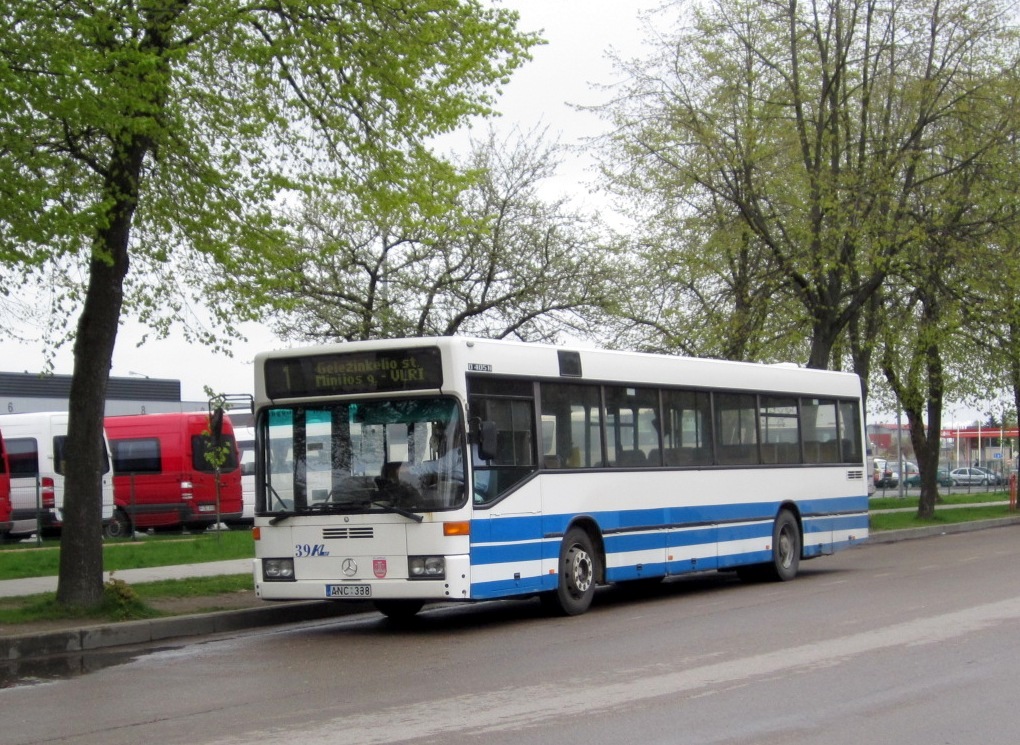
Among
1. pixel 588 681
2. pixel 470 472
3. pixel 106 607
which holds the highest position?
pixel 470 472

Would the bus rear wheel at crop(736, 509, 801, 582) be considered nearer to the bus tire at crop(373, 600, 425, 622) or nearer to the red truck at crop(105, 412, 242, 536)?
the bus tire at crop(373, 600, 425, 622)

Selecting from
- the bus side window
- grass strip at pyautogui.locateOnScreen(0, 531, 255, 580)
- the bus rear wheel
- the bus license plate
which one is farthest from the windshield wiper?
grass strip at pyautogui.locateOnScreen(0, 531, 255, 580)

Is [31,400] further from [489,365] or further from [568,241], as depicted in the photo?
[489,365]

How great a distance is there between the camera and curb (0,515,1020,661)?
12945 mm

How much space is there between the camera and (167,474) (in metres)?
35.7

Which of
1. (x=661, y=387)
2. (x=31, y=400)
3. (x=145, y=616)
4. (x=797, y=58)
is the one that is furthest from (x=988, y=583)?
(x=31, y=400)

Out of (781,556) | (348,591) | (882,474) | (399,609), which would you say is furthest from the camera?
(882,474)

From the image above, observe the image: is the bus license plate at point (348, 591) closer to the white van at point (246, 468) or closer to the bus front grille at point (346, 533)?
the bus front grille at point (346, 533)

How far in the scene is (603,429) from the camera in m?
15.8

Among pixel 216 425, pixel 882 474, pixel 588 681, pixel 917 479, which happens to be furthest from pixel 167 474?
pixel 917 479

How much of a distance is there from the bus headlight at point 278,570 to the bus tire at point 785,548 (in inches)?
307

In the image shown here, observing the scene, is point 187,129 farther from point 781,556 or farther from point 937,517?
point 937,517

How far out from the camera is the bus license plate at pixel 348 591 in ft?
44.5

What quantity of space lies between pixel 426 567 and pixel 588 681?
3537 millimetres
